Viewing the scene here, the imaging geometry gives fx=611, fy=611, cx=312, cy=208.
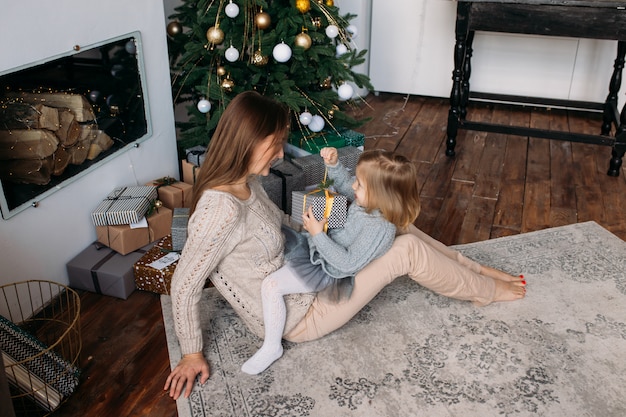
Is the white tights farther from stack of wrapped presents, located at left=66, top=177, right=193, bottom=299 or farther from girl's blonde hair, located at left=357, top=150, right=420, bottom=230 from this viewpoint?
stack of wrapped presents, located at left=66, top=177, right=193, bottom=299

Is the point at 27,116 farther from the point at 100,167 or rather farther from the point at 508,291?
the point at 508,291

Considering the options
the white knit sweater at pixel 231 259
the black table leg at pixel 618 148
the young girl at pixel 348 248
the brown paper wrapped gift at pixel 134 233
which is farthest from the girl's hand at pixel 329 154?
the black table leg at pixel 618 148

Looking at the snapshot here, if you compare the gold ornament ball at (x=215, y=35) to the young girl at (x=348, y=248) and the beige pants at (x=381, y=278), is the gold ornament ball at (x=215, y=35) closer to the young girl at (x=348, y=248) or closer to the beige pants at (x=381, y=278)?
the young girl at (x=348, y=248)

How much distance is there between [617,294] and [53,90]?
217 centimetres

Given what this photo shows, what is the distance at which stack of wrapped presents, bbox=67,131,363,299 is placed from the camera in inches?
86.5

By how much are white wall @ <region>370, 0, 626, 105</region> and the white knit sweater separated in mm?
2851

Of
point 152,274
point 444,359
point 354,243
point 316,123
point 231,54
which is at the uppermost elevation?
point 231,54

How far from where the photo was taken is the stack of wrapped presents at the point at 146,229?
2.20m

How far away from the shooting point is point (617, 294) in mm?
2264

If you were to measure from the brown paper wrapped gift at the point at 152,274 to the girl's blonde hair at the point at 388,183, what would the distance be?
81 cm

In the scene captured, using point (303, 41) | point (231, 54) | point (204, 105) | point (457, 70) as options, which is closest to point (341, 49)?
point (303, 41)

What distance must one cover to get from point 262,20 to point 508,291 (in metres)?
1.46

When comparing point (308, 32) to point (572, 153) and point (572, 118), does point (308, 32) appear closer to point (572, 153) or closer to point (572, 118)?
point (572, 153)

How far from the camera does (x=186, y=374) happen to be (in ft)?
5.84
